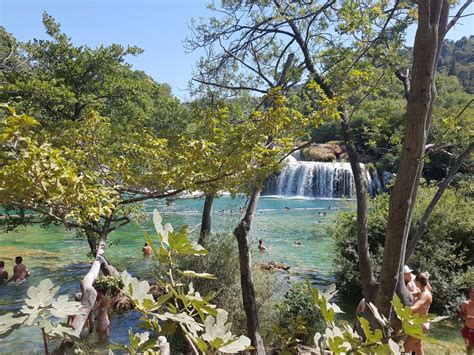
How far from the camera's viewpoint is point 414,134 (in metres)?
2.51

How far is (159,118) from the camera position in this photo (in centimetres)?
2330

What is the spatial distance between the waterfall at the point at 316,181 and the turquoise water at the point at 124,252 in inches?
284

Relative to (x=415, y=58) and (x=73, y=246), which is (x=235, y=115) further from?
(x=73, y=246)

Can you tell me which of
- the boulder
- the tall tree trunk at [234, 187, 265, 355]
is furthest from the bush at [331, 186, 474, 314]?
the boulder

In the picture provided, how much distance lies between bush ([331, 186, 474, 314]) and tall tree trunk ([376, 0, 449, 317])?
7.26m

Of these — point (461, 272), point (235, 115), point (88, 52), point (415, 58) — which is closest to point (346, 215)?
point (461, 272)

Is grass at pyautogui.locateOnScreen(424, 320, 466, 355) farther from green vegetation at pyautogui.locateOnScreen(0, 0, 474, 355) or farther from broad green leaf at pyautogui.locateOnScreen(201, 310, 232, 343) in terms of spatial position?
broad green leaf at pyautogui.locateOnScreen(201, 310, 232, 343)

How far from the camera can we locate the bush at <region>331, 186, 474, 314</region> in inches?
360

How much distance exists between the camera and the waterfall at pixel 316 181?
115 ft

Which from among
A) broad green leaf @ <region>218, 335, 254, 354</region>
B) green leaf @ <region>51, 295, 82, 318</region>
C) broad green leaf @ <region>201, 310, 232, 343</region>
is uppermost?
green leaf @ <region>51, 295, 82, 318</region>

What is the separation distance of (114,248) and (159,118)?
877 cm

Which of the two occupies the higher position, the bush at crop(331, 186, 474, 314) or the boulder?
the boulder

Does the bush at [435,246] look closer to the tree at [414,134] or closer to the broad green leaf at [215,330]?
the tree at [414,134]

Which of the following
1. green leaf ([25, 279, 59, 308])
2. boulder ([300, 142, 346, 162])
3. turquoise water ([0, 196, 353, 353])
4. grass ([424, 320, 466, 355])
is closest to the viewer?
green leaf ([25, 279, 59, 308])
